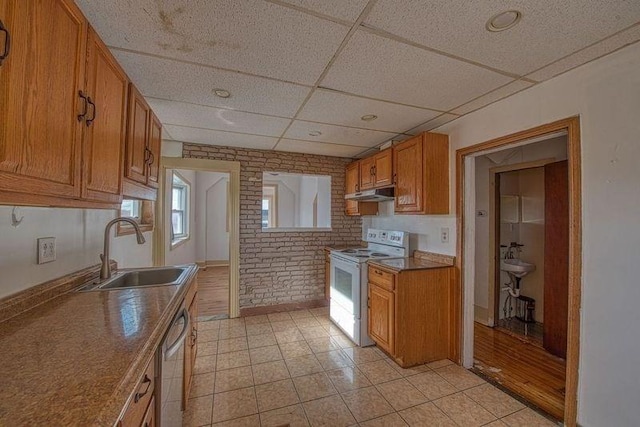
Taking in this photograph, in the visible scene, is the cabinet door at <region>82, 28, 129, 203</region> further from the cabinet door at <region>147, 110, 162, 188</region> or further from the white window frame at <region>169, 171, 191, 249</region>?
the white window frame at <region>169, 171, 191, 249</region>

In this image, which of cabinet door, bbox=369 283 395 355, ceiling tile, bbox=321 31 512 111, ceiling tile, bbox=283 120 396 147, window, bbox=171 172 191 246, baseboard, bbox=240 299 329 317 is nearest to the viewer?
ceiling tile, bbox=321 31 512 111

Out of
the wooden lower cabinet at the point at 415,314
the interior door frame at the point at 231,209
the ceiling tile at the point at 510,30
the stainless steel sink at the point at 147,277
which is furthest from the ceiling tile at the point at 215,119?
the wooden lower cabinet at the point at 415,314

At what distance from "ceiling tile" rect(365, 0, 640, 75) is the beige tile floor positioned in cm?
227

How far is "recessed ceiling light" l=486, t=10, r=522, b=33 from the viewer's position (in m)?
1.22

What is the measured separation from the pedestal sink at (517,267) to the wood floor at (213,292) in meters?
3.64

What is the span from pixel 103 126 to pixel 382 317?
251 centimetres

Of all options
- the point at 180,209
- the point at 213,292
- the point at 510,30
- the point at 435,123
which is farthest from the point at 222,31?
the point at 180,209

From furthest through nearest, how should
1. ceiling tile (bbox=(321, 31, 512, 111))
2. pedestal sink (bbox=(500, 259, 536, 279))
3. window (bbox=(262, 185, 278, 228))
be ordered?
window (bbox=(262, 185, 278, 228)) → pedestal sink (bbox=(500, 259, 536, 279)) → ceiling tile (bbox=(321, 31, 512, 111))

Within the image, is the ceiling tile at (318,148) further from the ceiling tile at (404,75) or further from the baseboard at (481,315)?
the baseboard at (481,315)

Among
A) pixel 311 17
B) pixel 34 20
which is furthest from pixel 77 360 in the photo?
pixel 311 17

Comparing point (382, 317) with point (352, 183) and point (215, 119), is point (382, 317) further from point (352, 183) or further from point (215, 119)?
point (215, 119)

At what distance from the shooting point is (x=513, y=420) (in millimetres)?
1771

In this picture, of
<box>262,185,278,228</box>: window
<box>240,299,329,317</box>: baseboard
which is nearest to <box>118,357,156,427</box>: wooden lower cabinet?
<box>240,299,329,317</box>: baseboard

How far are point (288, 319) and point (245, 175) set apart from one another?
2.00 meters
